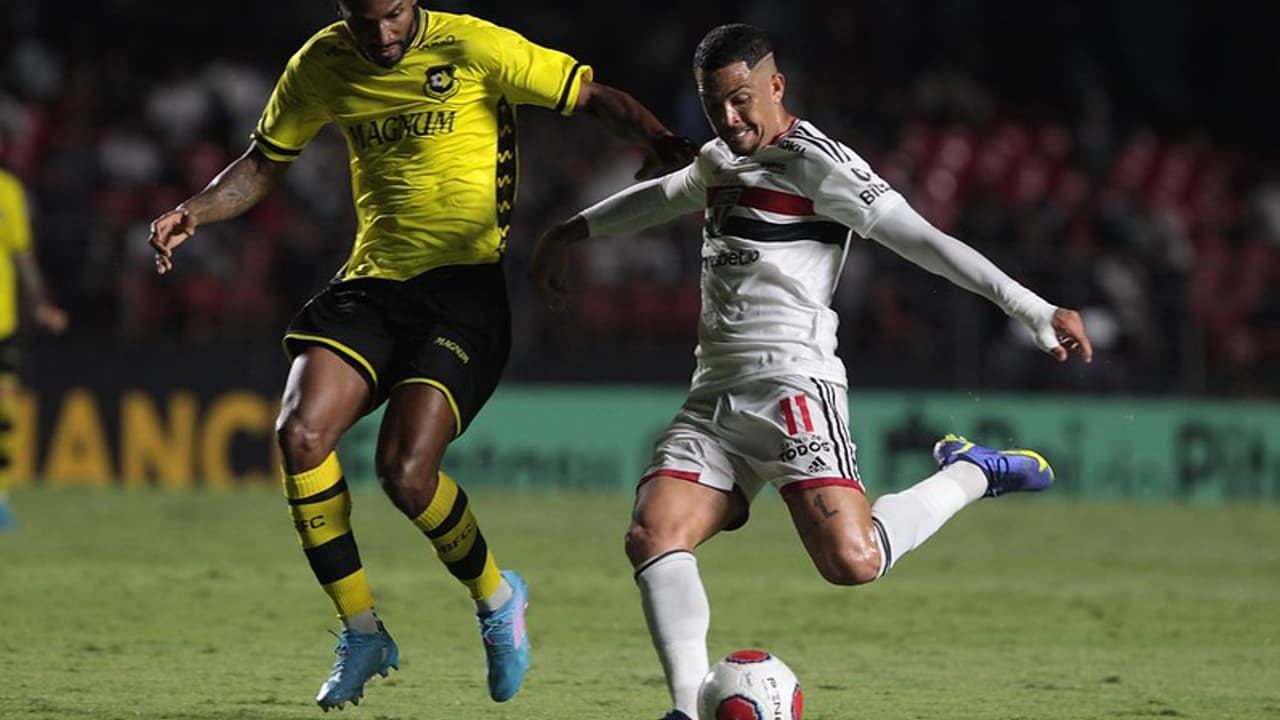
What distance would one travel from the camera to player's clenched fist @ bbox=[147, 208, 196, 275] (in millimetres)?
6449

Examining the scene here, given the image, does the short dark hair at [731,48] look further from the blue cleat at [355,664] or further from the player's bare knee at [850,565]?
the blue cleat at [355,664]

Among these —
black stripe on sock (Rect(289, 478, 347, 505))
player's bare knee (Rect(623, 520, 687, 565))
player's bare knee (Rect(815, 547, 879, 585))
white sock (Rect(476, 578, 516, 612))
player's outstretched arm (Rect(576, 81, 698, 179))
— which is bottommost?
white sock (Rect(476, 578, 516, 612))

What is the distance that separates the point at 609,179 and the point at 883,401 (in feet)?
10.7

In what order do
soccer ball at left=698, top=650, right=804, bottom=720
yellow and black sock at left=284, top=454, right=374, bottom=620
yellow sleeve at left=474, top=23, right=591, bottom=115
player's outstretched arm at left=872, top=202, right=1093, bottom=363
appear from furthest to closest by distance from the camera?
yellow sleeve at left=474, top=23, right=591, bottom=115 → yellow and black sock at left=284, top=454, right=374, bottom=620 → player's outstretched arm at left=872, top=202, right=1093, bottom=363 → soccer ball at left=698, top=650, right=804, bottom=720

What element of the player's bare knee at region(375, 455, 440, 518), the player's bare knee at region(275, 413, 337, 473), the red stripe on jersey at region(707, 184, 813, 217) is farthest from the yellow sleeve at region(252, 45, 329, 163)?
the red stripe on jersey at region(707, 184, 813, 217)

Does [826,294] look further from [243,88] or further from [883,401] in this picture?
[243,88]

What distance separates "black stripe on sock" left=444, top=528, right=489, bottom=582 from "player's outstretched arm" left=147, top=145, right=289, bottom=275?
137 cm

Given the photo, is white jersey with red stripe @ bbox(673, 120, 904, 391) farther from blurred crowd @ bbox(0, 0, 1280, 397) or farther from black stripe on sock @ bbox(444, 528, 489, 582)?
blurred crowd @ bbox(0, 0, 1280, 397)

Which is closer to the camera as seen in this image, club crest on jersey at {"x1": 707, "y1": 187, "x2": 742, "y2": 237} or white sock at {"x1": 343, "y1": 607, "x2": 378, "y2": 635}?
club crest on jersey at {"x1": 707, "y1": 187, "x2": 742, "y2": 237}

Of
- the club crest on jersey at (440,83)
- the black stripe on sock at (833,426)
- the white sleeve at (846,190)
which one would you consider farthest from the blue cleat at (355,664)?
the white sleeve at (846,190)

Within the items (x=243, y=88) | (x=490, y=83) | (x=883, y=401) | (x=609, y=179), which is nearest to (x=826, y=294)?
(x=490, y=83)

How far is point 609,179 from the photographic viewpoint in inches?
701

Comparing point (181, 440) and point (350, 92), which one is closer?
point (350, 92)

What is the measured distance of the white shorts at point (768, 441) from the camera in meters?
6.07
